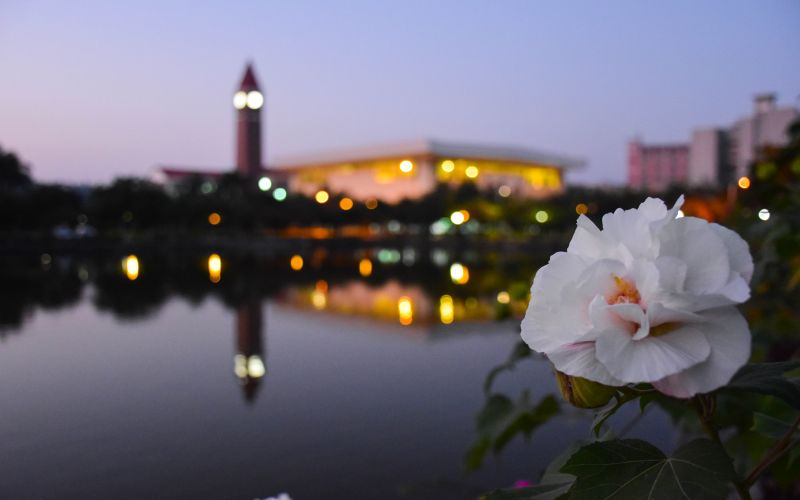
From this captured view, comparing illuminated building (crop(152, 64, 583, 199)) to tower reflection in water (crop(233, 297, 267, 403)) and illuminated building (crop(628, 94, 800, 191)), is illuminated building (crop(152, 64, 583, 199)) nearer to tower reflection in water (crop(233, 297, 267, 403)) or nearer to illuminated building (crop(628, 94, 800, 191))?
illuminated building (crop(628, 94, 800, 191))

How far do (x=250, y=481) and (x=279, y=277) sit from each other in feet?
36.8

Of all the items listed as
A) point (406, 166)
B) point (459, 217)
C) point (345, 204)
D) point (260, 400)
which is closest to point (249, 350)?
point (260, 400)

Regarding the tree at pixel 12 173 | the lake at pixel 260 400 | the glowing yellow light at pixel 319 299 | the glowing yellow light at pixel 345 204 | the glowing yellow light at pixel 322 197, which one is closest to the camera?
the lake at pixel 260 400

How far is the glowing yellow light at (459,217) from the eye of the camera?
111ft

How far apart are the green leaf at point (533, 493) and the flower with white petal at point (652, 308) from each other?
0.52 feet

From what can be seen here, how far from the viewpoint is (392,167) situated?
1699 inches

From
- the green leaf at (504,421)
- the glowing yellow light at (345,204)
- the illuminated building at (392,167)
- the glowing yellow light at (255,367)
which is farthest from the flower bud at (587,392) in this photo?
the illuminated building at (392,167)

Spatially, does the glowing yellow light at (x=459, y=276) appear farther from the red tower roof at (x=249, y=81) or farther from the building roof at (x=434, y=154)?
the red tower roof at (x=249, y=81)

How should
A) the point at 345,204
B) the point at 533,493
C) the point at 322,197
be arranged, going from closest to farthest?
the point at 533,493 < the point at 322,197 < the point at 345,204

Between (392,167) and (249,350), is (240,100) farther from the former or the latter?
(249,350)

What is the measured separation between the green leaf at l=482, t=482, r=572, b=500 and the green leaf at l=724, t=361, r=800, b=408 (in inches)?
6.0

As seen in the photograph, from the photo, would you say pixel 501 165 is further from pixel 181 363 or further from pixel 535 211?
pixel 181 363

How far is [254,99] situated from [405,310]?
40.2m

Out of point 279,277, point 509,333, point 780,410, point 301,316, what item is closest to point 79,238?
point 279,277
